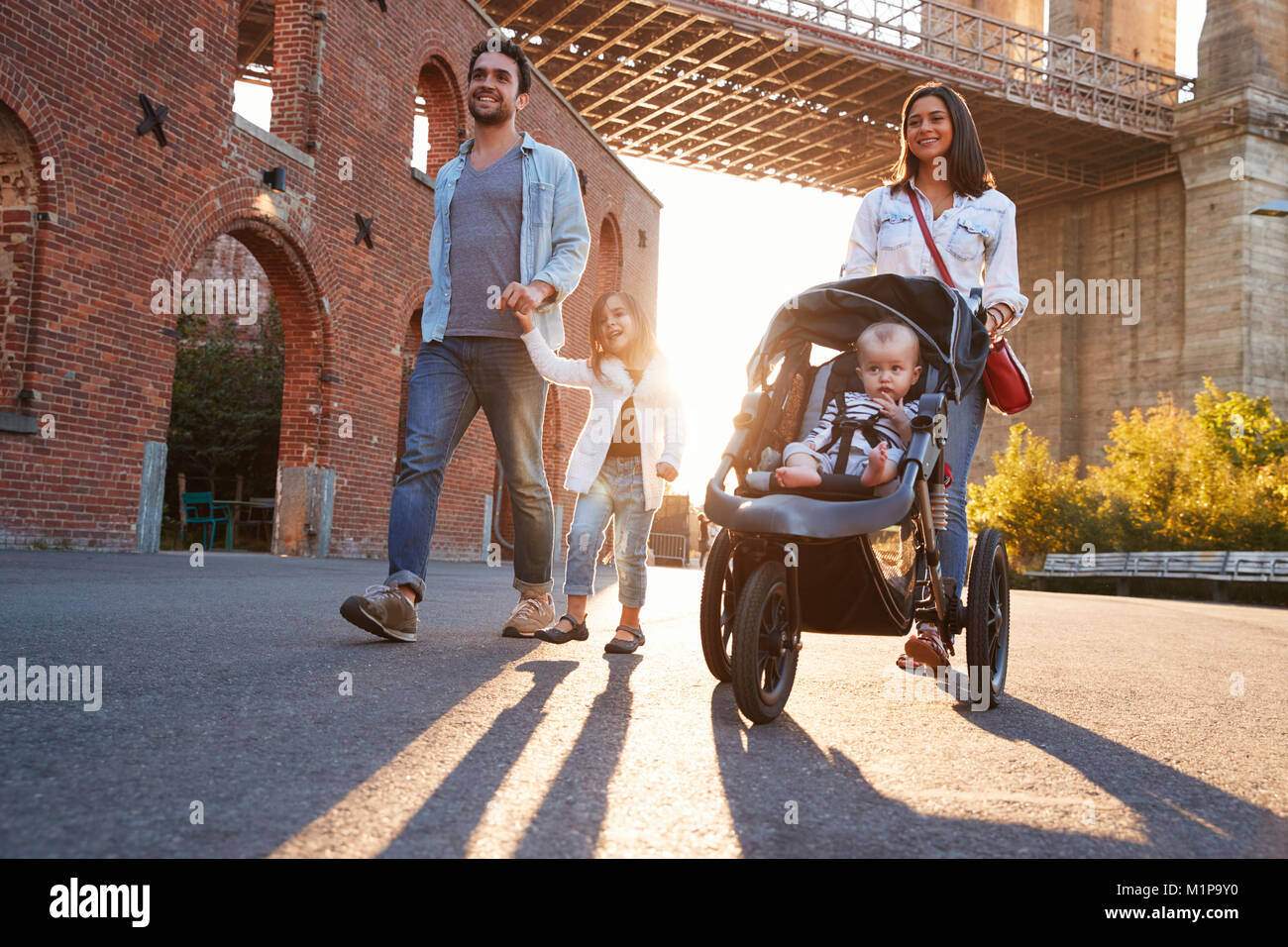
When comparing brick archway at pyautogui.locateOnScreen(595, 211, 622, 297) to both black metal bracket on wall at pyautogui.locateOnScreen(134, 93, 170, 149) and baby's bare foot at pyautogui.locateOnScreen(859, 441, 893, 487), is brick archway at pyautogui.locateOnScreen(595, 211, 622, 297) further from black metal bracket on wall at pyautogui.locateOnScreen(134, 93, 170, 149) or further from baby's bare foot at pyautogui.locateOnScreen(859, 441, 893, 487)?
baby's bare foot at pyautogui.locateOnScreen(859, 441, 893, 487)

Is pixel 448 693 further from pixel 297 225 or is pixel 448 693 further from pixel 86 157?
pixel 297 225

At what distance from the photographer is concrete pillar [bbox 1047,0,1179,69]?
42.2m

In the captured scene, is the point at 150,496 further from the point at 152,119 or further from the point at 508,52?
the point at 508,52

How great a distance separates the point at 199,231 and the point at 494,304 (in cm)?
824

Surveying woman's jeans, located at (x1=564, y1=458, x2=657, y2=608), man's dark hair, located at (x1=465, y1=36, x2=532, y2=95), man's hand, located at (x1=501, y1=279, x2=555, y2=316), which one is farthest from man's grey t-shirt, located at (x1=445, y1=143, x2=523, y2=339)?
woman's jeans, located at (x1=564, y1=458, x2=657, y2=608)

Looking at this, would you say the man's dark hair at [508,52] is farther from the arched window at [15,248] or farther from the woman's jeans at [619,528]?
the arched window at [15,248]

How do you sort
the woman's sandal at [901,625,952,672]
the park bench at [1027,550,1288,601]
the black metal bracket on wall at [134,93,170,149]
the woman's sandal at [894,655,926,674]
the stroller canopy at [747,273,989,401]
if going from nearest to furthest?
1. the stroller canopy at [747,273,989,401]
2. the woman's sandal at [901,625,952,672]
3. the woman's sandal at [894,655,926,674]
4. the black metal bracket on wall at [134,93,170,149]
5. the park bench at [1027,550,1288,601]

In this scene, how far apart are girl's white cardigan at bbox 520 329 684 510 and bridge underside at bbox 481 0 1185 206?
22.9 meters

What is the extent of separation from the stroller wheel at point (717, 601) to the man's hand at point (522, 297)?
1515mm

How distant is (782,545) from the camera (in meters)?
3.14

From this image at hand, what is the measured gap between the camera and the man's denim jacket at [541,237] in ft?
15.3

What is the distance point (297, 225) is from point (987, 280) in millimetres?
10695

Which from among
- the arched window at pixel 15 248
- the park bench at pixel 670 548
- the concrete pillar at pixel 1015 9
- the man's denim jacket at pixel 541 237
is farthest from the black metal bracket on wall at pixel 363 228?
the concrete pillar at pixel 1015 9
